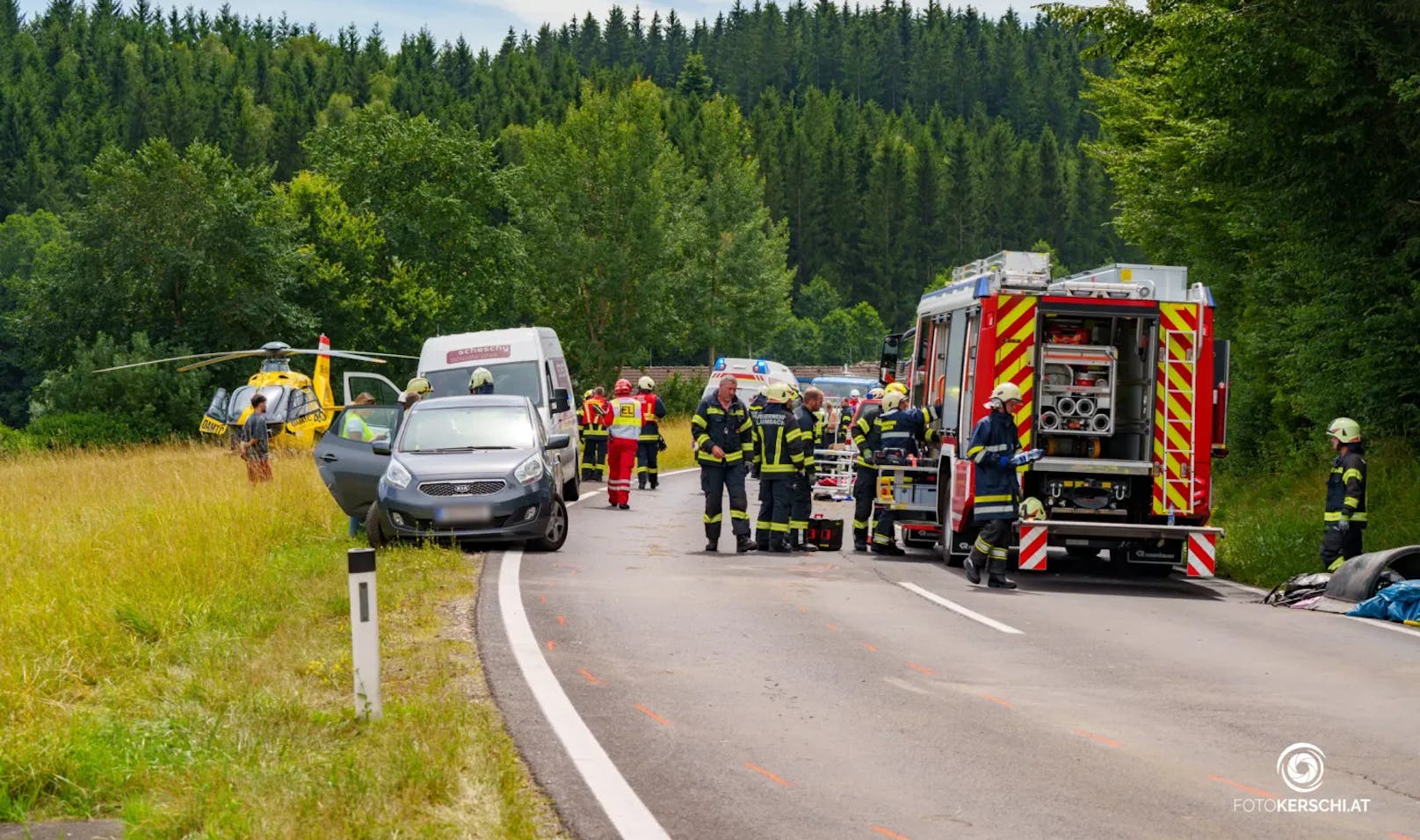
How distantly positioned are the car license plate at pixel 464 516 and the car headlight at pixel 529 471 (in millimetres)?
468

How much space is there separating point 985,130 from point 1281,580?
540 ft

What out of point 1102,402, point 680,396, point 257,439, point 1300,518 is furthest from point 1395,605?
point 680,396

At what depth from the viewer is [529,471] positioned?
50.9 feet

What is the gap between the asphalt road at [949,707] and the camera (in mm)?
6168

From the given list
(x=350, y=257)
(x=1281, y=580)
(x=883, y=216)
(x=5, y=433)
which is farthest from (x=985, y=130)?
(x=1281, y=580)

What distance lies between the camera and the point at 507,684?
27.6 feet

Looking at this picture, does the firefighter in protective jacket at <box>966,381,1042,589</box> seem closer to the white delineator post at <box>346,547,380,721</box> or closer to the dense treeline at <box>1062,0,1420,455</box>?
the dense treeline at <box>1062,0,1420,455</box>

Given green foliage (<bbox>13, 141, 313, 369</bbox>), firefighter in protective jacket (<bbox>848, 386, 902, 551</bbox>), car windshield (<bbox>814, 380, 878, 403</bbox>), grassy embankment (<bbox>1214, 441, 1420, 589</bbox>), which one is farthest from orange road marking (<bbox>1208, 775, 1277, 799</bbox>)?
green foliage (<bbox>13, 141, 313, 369</bbox>)

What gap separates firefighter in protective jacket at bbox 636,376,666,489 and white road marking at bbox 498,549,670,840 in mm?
12664

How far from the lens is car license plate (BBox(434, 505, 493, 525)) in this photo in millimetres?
15023

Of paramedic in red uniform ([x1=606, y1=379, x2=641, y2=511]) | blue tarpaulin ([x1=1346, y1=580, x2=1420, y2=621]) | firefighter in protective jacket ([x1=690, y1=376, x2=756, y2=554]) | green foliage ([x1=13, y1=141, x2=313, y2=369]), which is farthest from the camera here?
green foliage ([x1=13, y1=141, x2=313, y2=369])

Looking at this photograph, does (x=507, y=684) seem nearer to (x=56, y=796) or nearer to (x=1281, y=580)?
(x=56, y=796)

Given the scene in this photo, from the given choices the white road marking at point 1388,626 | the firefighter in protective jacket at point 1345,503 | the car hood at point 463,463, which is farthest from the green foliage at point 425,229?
the white road marking at point 1388,626

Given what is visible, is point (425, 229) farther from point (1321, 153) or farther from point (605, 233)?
point (1321, 153)
